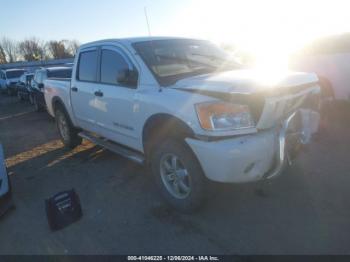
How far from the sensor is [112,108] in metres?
4.14

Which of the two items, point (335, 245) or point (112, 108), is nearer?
point (335, 245)

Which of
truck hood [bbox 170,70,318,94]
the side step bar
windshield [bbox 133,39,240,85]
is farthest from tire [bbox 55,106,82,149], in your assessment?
truck hood [bbox 170,70,318,94]

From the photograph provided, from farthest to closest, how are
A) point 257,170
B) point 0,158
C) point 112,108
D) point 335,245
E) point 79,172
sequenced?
point 79,172, point 112,108, point 0,158, point 257,170, point 335,245

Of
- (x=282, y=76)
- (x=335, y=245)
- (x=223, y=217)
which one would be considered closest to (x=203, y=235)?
(x=223, y=217)

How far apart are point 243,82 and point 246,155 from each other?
0.71 m

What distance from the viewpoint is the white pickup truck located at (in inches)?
111

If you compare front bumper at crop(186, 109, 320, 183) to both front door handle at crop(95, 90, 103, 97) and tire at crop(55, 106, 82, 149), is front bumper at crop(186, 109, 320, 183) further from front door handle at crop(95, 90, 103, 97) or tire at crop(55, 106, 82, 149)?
tire at crop(55, 106, 82, 149)

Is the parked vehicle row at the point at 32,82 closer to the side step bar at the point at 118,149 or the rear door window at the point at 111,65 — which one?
the side step bar at the point at 118,149

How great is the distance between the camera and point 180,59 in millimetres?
3963

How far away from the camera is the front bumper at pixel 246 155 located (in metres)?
2.72

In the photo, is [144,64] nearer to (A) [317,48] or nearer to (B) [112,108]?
(B) [112,108]

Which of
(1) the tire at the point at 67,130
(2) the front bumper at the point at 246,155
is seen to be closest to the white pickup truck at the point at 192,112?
(2) the front bumper at the point at 246,155

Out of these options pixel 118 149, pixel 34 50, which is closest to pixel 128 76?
pixel 118 149

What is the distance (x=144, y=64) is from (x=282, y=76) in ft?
5.21
